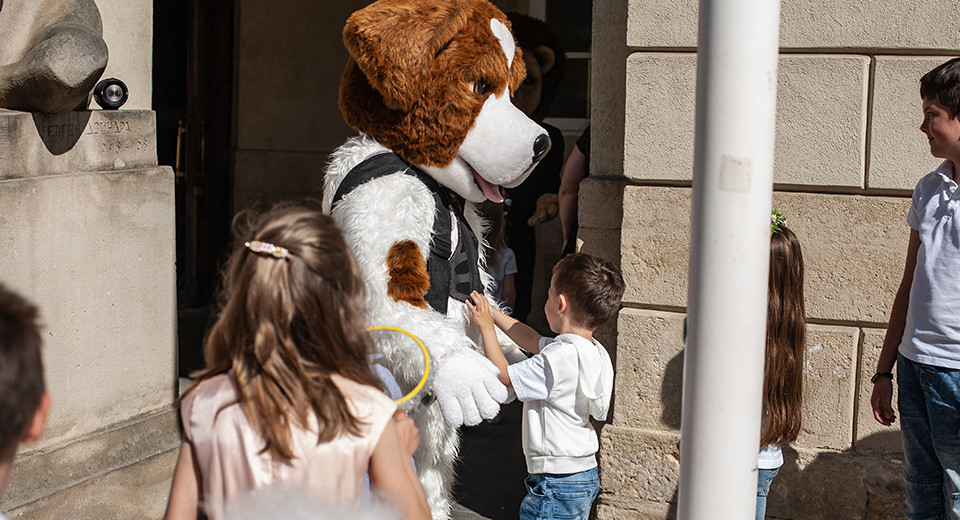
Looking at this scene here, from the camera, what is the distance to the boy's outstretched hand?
128 inches

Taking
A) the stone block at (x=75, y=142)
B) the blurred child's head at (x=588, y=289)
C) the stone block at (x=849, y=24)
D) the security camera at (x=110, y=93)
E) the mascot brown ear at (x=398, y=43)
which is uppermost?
the stone block at (x=849, y=24)

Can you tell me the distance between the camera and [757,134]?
7.12 feet

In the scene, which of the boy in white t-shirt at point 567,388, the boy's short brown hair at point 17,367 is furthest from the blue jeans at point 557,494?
the boy's short brown hair at point 17,367

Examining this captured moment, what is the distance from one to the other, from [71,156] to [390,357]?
1652 mm

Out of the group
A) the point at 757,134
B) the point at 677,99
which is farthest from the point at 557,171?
the point at 757,134

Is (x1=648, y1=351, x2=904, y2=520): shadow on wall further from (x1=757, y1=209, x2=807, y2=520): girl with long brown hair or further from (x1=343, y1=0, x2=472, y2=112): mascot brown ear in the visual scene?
(x1=343, y1=0, x2=472, y2=112): mascot brown ear

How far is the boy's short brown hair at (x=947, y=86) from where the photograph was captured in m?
2.99

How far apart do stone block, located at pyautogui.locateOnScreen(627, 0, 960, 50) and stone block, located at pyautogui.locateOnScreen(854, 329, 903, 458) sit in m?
1.12

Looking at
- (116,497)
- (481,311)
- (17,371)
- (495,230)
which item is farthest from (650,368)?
(17,371)

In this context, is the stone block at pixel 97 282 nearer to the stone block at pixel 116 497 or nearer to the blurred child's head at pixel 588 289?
the stone block at pixel 116 497

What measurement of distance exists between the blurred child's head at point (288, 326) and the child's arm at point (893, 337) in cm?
208

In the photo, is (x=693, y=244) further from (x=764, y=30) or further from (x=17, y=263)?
(x=17, y=263)

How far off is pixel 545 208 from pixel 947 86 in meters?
2.84

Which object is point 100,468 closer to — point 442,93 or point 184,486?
point 442,93
